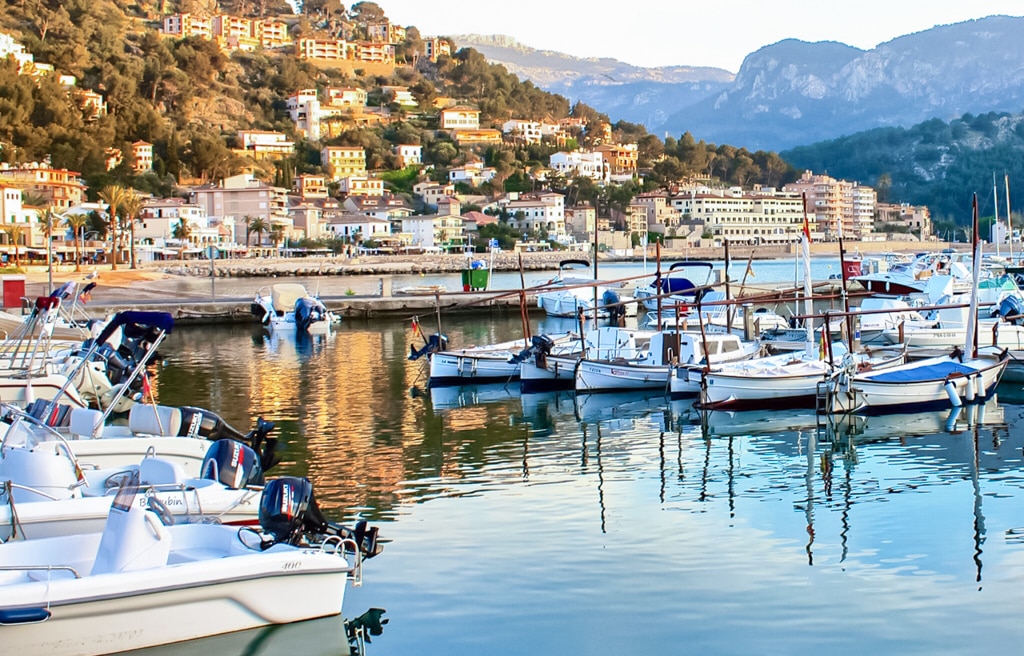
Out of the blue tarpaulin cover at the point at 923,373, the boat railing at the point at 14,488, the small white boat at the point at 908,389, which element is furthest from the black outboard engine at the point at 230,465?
the blue tarpaulin cover at the point at 923,373

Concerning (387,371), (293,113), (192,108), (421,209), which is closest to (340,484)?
(387,371)

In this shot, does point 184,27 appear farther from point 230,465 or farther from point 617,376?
point 230,465

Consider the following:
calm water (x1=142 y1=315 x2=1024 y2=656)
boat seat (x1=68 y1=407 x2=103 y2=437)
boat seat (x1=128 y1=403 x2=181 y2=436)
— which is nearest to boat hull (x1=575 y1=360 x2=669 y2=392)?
calm water (x1=142 y1=315 x2=1024 y2=656)

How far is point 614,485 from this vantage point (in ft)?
50.7

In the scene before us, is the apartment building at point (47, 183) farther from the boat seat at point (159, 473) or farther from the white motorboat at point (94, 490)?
the boat seat at point (159, 473)

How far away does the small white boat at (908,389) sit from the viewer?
20.2 m

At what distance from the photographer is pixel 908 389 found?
20.2 metres

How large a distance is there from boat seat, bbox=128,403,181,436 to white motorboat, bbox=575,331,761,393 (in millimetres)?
11132

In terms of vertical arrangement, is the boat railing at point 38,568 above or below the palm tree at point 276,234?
below

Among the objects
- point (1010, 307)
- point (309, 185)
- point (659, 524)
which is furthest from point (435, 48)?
point (659, 524)

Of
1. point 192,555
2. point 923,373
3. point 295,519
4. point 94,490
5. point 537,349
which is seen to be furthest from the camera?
point 537,349

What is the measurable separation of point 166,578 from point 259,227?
91605 mm

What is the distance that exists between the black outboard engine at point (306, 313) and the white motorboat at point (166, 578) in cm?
3075

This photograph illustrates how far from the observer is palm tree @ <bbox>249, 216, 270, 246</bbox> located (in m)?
98.0
